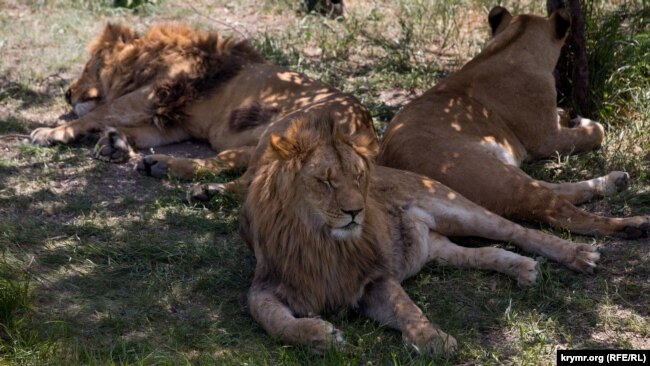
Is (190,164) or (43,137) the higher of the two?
(190,164)

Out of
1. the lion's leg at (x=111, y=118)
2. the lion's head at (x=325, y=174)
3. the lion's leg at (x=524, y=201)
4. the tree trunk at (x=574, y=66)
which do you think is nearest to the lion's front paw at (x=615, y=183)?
the lion's leg at (x=524, y=201)

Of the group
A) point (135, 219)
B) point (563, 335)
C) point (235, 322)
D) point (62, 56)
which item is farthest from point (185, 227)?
point (62, 56)

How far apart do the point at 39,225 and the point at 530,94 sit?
109 inches

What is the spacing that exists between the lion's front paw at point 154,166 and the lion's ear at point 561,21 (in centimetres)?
242

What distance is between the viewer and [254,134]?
5754mm

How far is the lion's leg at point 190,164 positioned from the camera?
213 inches

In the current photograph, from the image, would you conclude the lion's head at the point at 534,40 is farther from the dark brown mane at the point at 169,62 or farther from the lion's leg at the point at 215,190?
the dark brown mane at the point at 169,62

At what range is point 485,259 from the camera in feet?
13.5

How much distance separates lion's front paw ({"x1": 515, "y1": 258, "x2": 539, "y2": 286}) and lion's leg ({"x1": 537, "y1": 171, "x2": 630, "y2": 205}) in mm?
914

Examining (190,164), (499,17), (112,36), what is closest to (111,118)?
(112,36)

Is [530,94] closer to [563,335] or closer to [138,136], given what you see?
[563,335]

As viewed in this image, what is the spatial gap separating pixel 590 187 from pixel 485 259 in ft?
3.39

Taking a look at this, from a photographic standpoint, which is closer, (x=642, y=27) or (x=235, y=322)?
(x=235, y=322)

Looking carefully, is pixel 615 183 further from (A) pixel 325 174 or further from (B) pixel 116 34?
(B) pixel 116 34
